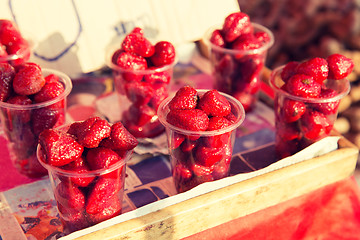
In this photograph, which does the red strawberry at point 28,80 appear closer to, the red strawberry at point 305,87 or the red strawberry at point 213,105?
the red strawberry at point 213,105

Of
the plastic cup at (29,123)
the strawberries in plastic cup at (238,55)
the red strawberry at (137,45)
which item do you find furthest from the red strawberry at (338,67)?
the plastic cup at (29,123)

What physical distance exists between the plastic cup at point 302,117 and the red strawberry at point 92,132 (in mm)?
493

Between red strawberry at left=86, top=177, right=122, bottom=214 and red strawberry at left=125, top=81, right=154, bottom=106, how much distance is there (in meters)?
0.35

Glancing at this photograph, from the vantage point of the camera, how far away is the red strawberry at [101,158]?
895mm

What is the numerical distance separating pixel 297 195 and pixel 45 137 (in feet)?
2.22

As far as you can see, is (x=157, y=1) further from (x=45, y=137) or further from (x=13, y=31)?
(x=45, y=137)

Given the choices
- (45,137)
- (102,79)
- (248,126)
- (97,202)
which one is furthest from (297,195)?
(102,79)

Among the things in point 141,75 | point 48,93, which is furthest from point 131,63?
point 48,93

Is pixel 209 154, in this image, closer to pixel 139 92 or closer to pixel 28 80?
pixel 139 92

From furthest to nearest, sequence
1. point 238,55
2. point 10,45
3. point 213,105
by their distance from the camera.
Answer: point 238,55 < point 10,45 < point 213,105

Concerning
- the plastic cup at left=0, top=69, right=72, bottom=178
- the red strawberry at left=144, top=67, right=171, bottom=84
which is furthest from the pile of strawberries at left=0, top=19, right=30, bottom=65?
the red strawberry at left=144, top=67, right=171, bottom=84

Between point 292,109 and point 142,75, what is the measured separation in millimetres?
410

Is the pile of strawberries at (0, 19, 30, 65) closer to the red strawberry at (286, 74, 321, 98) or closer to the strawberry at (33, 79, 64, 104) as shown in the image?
the strawberry at (33, 79, 64, 104)

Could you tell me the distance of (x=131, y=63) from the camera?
119cm
